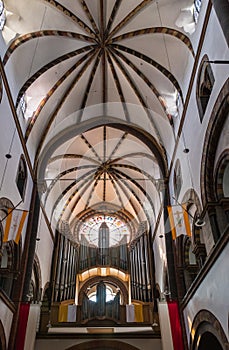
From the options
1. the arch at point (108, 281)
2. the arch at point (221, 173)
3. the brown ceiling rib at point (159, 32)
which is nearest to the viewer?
the arch at point (221, 173)

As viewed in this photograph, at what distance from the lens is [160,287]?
1567 cm

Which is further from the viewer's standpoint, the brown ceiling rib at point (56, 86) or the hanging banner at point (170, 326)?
the brown ceiling rib at point (56, 86)

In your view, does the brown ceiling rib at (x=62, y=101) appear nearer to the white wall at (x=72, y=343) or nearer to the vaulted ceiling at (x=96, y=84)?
the vaulted ceiling at (x=96, y=84)

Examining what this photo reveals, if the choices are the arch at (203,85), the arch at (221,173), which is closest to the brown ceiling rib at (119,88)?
the arch at (203,85)

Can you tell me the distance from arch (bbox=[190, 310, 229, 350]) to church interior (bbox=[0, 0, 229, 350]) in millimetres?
48

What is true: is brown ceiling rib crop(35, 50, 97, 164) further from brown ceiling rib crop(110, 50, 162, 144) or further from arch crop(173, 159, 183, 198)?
arch crop(173, 159, 183, 198)

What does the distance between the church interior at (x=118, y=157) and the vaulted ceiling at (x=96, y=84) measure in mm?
53

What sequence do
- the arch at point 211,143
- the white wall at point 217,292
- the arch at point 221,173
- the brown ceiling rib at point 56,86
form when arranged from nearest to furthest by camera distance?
the white wall at point 217,292
the arch at point 211,143
the arch at point 221,173
the brown ceiling rib at point 56,86

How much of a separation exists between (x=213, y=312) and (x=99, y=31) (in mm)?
10491

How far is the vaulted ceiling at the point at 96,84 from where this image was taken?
1175cm

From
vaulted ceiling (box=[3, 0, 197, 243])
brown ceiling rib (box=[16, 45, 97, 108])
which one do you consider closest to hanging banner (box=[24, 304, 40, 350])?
vaulted ceiling (box=[3, 0, 197, 243])

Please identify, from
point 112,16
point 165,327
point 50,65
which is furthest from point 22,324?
point 112,16

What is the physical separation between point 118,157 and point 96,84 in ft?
15.8

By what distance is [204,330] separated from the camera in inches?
353
